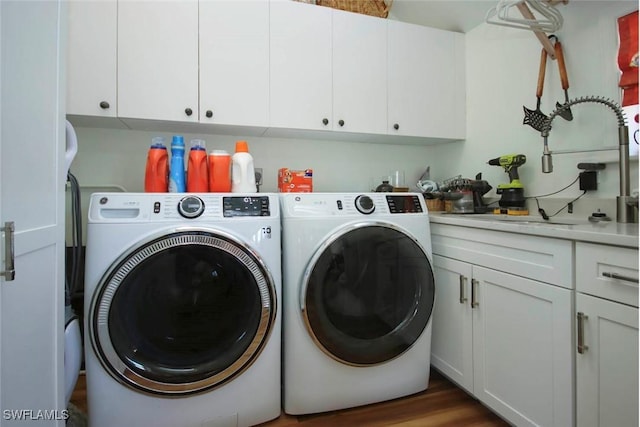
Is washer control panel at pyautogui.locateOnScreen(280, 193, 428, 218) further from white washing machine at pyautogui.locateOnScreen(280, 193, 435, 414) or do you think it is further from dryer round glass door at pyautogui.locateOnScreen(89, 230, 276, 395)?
dryer round glass door at pyautogui.locateOnScreen(89, 230, 276, 395)

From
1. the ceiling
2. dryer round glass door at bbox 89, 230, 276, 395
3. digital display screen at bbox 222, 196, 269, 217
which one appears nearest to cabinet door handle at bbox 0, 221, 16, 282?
dryer round glass door at bbox 89, 230, 276, 395

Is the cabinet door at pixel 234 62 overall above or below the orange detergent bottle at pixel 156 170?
above

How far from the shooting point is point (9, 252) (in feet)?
2.15

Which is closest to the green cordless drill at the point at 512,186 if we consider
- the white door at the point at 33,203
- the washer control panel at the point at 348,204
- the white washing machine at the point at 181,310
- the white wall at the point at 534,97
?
the white wall at the point at 534,97

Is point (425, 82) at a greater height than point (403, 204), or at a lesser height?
greater

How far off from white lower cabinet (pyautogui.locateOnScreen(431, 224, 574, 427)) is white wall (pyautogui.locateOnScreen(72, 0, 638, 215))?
0.60 metres

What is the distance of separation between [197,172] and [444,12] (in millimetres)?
1860

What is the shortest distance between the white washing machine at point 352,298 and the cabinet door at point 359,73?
1.97 ft

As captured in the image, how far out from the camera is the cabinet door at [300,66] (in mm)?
1717

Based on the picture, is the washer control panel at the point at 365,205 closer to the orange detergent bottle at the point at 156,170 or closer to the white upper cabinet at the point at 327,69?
the white upper cabinet at the point at 327,69

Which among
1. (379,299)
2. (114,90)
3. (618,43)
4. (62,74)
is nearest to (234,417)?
(379,299)

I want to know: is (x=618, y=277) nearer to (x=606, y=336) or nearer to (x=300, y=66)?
(x=606, y=336)

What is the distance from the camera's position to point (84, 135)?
5.75ft

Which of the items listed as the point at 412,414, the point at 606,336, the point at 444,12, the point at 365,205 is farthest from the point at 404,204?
the point at 444,12
